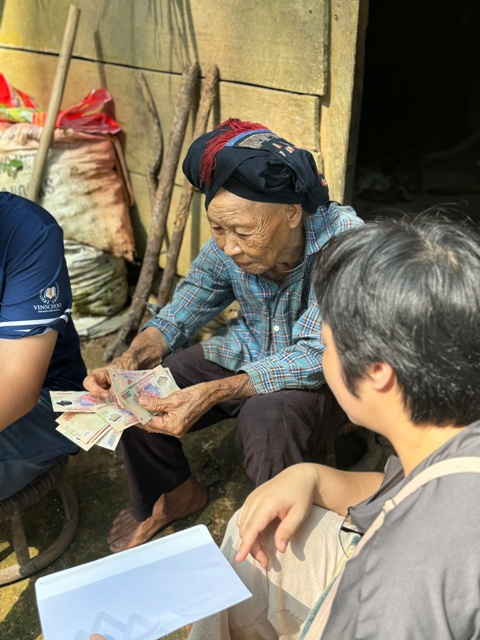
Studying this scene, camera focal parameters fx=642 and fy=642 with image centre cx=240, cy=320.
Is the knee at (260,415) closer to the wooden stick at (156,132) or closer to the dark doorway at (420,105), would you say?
the wooden stick at (156,132)

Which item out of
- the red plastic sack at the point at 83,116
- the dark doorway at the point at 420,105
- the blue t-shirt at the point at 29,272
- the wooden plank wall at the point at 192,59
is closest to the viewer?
the blue t-shirt at the point at 29,272

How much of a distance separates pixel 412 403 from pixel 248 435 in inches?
45.4

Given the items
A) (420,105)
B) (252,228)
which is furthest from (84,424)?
(420,105)

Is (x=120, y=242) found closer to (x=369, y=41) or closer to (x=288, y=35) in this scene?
(x=288, y=35)

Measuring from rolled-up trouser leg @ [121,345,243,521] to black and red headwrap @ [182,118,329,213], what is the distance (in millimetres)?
720

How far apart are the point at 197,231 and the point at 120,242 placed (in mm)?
535

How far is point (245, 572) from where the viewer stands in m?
1.73

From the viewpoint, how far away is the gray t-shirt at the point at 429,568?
3.50 ft

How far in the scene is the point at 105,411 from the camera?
7.52 ft

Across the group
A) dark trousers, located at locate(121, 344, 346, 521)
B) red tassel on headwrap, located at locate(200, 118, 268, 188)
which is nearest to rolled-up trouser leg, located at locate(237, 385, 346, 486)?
dark trousers, located at locate(121, 344, 346, 521)

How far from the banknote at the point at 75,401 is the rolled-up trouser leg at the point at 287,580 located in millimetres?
802

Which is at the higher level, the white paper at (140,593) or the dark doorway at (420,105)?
the dark doorway at (420,105)

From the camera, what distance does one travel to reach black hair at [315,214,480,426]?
115cm

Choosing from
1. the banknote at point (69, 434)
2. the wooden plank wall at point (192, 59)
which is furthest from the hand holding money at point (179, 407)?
the wooden plank wall at point (192, 59)
